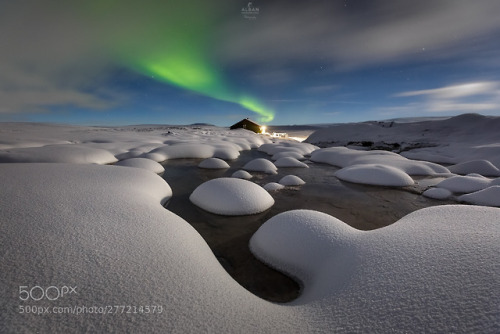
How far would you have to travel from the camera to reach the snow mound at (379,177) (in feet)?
24.7

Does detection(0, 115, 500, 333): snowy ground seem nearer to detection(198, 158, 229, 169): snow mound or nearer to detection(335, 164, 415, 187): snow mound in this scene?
detection(335, 164, 415, 187): snow mound

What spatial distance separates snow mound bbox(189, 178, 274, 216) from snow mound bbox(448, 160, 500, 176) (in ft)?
31.8

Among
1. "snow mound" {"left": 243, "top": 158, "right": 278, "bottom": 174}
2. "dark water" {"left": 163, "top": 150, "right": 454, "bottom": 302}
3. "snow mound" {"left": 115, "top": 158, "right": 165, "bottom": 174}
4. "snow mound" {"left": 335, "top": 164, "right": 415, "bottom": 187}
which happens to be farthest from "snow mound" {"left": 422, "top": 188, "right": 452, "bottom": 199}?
"snow mound" {"left": 115, "top": 158, "right": 165, "bottom": 174}

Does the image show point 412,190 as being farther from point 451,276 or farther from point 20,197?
point 20,197

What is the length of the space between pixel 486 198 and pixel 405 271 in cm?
606

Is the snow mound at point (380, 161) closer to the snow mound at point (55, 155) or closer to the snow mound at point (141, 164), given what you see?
the snow mound at point (141, 164)

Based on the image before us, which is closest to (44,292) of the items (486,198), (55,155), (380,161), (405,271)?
(405,271)

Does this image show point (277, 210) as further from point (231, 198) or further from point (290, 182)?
point (290, 182)

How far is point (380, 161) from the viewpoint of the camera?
1025cm

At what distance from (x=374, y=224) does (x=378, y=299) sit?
3.54m

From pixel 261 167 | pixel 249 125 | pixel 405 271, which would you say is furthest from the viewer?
pixel 249 125

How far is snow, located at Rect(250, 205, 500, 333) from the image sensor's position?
1361 mm

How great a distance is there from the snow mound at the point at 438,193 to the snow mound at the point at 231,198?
4881 mm

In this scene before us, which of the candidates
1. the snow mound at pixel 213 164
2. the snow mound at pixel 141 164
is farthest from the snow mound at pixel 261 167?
the snow mound at pixel 141 164
